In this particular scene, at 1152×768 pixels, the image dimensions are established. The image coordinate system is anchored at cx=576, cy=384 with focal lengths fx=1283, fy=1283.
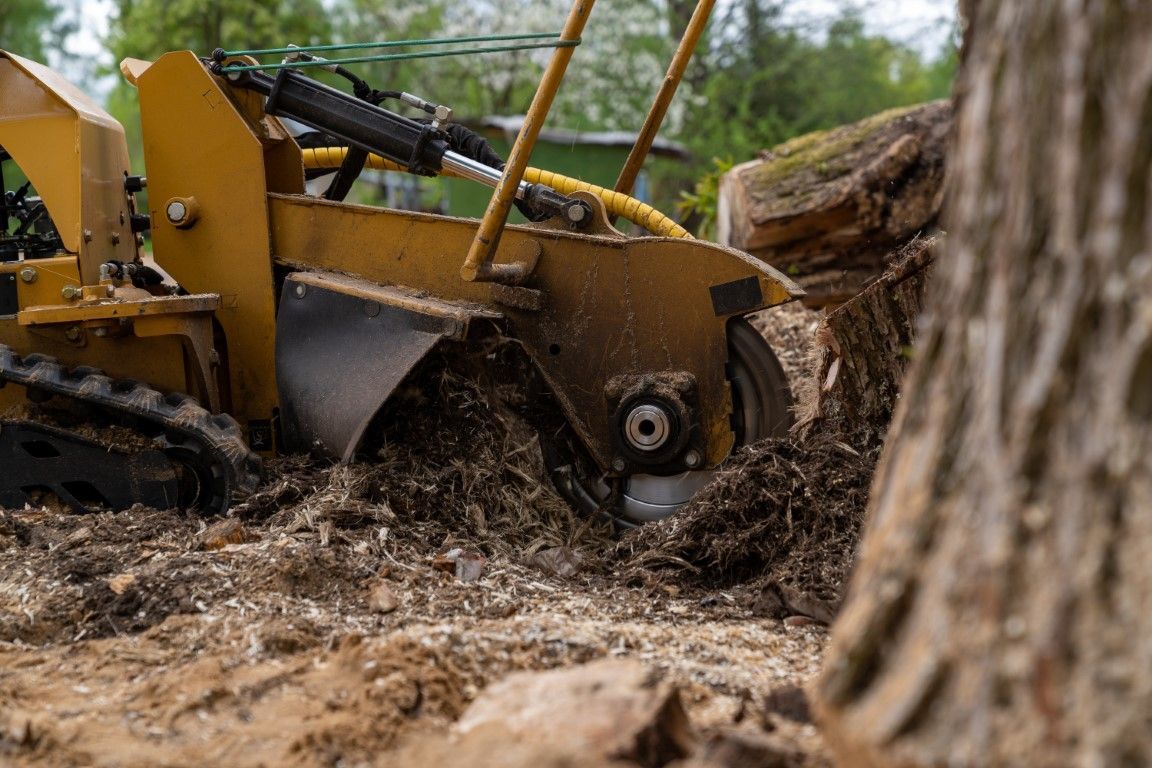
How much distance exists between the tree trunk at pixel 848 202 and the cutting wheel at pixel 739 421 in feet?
8.87

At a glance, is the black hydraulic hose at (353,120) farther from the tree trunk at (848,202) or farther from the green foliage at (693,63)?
the green foliage at (693,63)

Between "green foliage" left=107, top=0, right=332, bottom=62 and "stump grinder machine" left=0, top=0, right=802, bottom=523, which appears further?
"green foliage" left=107, top=0, right=332, bottom=62

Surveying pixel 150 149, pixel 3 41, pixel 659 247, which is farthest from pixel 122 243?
pixel 3 41

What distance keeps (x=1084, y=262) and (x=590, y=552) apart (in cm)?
301

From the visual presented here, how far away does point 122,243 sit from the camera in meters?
5.59

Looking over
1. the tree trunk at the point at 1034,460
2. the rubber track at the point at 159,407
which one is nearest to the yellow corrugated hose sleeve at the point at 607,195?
the rubber track at the point at 159,407

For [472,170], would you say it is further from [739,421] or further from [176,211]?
[739,421]

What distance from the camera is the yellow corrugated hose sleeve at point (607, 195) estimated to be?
532cm

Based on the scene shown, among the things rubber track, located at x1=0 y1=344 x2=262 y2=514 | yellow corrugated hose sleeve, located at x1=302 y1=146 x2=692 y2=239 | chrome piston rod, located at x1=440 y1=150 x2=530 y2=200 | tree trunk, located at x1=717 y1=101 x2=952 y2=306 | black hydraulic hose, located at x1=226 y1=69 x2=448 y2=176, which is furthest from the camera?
tree trunk, located at x1=717 y1=101 x2=952 y2=306

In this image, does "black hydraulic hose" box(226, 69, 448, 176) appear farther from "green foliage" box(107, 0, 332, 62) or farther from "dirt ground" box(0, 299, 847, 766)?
"green foliage" box(107, 0, 332, 62)

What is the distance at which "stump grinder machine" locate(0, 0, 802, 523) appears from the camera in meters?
4.83

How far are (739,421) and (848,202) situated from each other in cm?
292

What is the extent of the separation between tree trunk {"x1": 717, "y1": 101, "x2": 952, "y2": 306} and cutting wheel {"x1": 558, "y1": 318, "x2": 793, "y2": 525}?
270 cm

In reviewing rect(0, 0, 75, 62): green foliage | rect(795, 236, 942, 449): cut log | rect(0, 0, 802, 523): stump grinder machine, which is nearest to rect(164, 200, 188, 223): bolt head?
rect(0, 0, 802, 523): stump grinder machine
